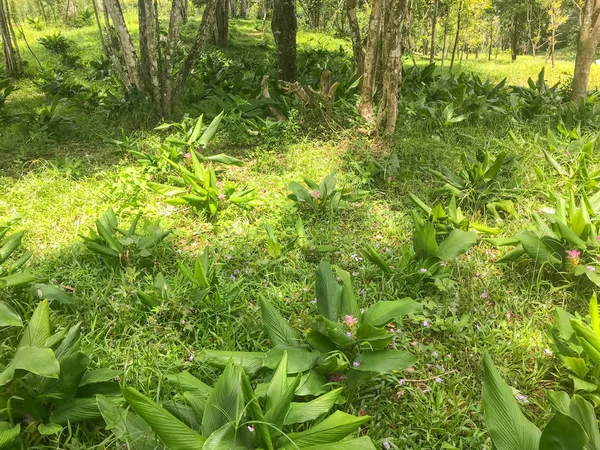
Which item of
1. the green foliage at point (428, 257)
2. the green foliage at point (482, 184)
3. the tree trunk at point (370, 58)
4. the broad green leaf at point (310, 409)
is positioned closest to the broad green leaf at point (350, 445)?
the broad green leaf at point (310, 409)

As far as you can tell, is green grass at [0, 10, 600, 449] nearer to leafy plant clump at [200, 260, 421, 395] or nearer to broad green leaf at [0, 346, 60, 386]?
leafy plant clump at [200, 260, 421, 395]

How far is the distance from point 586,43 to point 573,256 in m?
4.31

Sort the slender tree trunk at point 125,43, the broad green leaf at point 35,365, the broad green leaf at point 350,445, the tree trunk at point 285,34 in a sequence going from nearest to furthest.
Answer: the broad green leaf at point 350,445, the broad green leaf at point 35,365, the slender tree trunk at point 125,43, the tree trunk at point 285,34

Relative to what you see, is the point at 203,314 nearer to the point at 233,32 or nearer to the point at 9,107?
the point at 9,107

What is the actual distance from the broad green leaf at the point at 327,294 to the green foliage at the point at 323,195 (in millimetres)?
1223

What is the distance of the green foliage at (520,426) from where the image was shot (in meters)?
1.31

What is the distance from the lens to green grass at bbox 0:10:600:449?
6.24 feet

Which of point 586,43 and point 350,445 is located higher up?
point 586,43

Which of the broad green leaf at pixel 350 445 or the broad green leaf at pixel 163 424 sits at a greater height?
the broad green leaf at pixel 163 424

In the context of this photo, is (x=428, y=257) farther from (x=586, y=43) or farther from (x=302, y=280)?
(x=586, y=43)

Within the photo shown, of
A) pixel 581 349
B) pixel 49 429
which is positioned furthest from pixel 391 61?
pixel 49 429

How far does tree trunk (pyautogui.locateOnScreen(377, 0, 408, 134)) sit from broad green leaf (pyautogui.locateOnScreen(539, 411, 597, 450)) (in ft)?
12.0

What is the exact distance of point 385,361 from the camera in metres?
1.81

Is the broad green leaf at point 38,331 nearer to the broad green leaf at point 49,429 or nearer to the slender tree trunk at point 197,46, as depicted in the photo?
the broad green leaf at point 49,429
